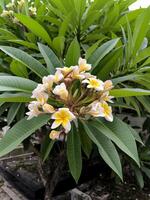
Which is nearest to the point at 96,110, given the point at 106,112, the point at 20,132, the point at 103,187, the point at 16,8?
the point at 106,112

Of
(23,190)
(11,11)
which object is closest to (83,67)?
(11,11)

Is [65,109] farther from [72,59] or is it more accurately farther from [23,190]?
[23,190]

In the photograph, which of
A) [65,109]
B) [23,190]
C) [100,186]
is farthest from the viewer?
[100,186]

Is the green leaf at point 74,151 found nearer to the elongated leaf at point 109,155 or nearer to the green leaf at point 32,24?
the elongated leaf at point 109,155

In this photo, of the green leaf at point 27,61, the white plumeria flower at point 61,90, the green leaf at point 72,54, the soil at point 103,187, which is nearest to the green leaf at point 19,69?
the green leaf at point 27,61

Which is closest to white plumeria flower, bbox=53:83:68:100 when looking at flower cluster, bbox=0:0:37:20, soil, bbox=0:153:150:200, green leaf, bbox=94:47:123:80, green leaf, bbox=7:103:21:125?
green leaf, bbox=94:47:123:80

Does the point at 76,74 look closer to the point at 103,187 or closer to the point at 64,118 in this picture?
the point at 64,118

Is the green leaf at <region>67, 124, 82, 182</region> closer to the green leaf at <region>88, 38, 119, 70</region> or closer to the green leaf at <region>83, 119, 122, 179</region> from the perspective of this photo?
the green leaf at <region>83, 119, 122, 179</region>

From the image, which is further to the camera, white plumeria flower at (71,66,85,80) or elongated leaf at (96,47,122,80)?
elongated leaf at (96,47,122,80)
